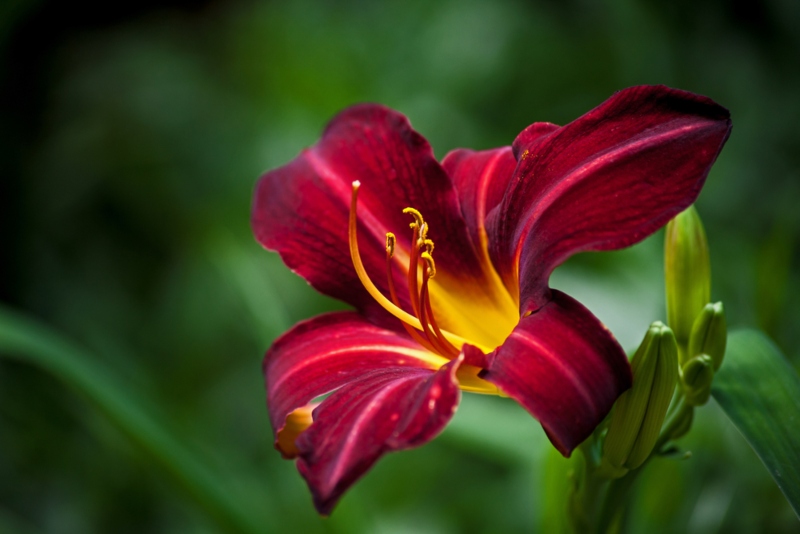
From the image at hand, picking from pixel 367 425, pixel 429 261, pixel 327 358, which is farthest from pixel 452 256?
pixel 367 425

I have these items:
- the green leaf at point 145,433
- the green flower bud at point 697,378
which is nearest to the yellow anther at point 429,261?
the green flower bud at point 697,378

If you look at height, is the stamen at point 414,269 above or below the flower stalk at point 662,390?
above

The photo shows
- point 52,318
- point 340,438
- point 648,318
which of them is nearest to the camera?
point 340,438

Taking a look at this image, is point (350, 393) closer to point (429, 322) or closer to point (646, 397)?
point (429, 322)

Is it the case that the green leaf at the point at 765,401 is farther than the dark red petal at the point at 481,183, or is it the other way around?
the dark red petal at the point at 481,183

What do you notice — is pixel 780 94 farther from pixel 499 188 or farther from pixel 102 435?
pixel 102 435

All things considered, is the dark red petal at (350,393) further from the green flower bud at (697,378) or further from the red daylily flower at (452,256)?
the green flower bud at (697,378)

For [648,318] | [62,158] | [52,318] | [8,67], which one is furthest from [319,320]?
[8,67]
